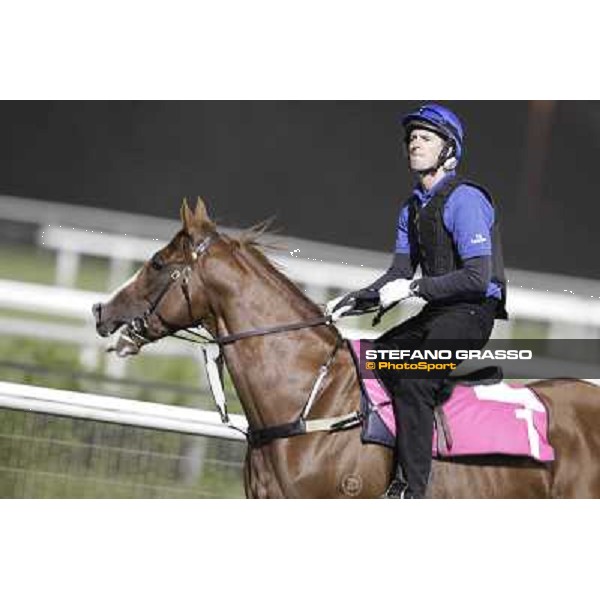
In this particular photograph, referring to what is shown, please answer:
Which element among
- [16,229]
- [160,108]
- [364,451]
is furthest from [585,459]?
[16,229]

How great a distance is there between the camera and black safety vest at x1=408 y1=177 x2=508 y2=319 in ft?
12.5

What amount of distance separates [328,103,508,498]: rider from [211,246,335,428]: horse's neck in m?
0.16

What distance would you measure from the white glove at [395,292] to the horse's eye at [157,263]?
→ 30.6 inches

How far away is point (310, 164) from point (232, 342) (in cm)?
392

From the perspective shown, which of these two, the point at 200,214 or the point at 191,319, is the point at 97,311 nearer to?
the point at 191,319

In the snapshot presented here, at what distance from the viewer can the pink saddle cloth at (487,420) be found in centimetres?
374

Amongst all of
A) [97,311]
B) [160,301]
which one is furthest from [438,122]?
[97,311]

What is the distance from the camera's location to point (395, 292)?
3734mm

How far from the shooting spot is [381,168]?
294 inches

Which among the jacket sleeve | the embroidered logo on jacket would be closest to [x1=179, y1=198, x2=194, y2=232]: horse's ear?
the jacket sleeve

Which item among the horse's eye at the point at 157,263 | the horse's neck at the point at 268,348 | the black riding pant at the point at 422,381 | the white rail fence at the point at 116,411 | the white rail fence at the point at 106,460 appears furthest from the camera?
the white rail fence at the point at 106,460

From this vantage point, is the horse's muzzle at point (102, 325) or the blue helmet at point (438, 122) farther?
the horse's muzzle at point (102, 325)

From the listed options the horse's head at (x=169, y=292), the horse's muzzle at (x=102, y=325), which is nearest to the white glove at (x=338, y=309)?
the horse's head at (x=169, y=292)

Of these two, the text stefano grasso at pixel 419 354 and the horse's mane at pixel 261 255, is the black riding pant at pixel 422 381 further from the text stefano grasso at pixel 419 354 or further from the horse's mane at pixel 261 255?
the horse's mane at pixel 261 255
